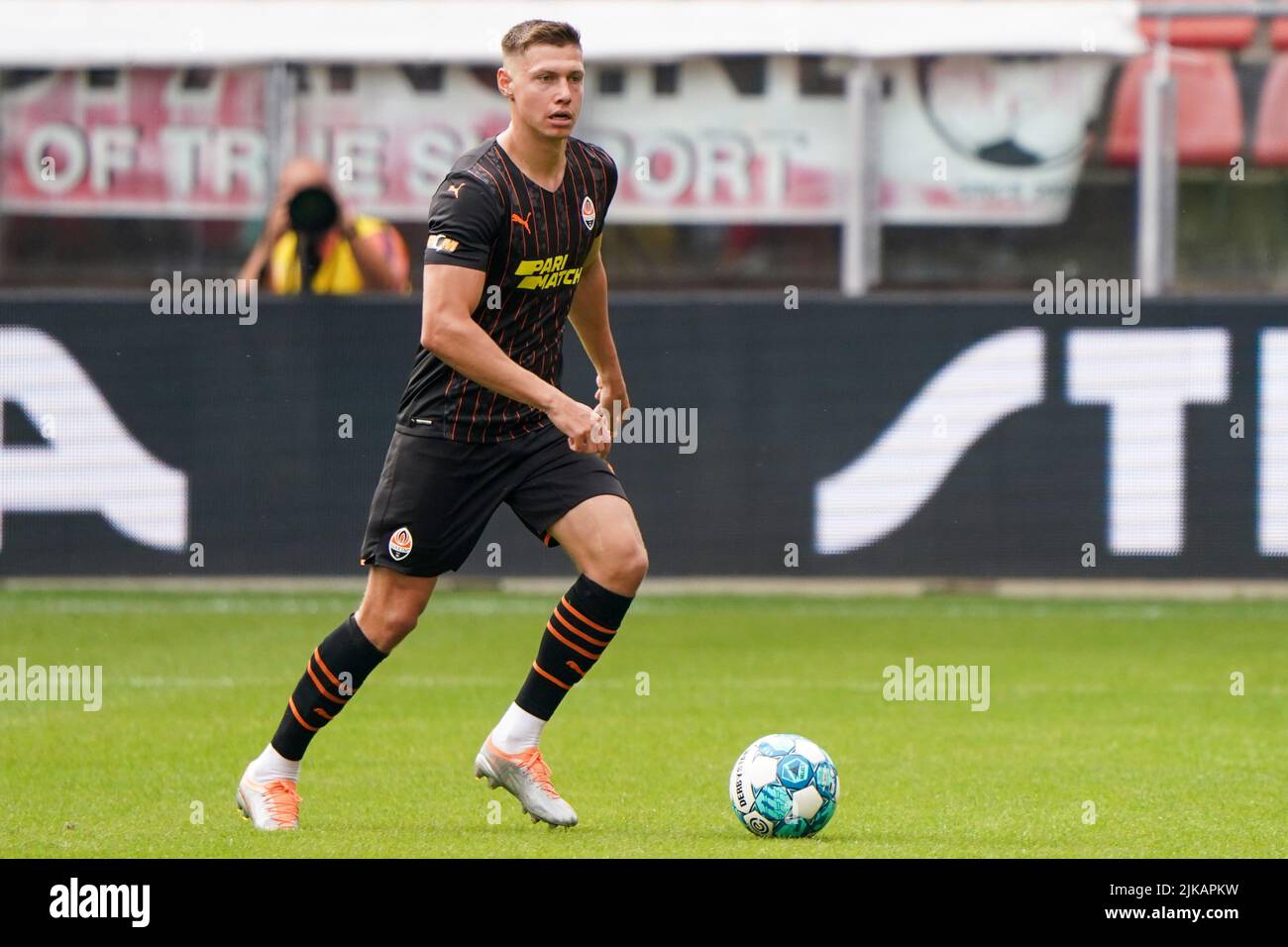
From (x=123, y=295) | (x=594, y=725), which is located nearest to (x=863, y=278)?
(x=123, y=295)

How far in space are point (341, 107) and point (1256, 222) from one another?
5460mm

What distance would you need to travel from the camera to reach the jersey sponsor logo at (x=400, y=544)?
20.4 ft

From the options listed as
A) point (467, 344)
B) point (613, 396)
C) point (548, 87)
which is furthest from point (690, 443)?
point (467, 344)

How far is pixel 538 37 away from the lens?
20.0 feet

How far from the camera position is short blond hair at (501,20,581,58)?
611 centimetres

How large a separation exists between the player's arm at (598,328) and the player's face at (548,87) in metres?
0.65

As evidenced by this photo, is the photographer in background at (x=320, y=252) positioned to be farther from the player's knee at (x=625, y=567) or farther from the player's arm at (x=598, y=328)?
the player's knee at (x=625, y=567)

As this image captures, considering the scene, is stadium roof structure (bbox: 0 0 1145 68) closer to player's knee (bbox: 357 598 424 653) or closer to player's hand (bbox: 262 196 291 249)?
player's hand (bbox: 262 196 291 249)

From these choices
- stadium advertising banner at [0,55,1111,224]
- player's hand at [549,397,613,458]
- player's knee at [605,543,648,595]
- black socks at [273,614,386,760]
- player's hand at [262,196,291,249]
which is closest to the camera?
player's hand at [549,397,613,458]

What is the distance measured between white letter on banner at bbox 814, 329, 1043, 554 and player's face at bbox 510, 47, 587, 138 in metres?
6.81

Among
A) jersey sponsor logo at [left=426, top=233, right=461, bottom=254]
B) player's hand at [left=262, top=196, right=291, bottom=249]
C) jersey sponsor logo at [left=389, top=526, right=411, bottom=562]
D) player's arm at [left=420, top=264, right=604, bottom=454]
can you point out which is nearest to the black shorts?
jersey sponsor logo at [left=389, top=526, right=411, bottom=562]

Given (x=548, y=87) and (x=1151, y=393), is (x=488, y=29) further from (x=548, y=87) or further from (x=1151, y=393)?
(x=548, y=87)

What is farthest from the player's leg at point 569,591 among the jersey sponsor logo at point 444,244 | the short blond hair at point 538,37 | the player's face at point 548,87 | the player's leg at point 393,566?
the short blond hair at point 538,37

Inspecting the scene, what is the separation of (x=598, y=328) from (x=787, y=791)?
1592mm
